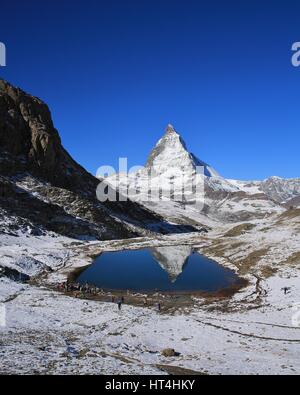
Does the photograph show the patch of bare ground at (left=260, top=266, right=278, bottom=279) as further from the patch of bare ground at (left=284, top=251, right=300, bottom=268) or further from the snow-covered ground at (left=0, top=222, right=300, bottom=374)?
the patch of bare ground at (left=284, top=251, right=300, bottom=268)

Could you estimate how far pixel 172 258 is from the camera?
106 meters

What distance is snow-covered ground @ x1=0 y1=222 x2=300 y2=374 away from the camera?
2908 centimetres

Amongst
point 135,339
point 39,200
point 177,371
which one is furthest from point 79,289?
point 39,200

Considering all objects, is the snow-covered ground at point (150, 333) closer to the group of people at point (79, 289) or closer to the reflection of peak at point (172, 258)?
the group of people at point (79, 289)

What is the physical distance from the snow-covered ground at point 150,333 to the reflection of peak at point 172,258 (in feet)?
57.4

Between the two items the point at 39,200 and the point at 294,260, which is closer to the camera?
the point at 294,260

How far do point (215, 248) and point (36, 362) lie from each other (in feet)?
304

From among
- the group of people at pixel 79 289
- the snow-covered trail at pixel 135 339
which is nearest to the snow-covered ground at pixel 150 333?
the snow-covered trail at pixel 135 339

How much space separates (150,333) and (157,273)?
140 feet

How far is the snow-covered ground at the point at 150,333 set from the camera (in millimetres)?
29078

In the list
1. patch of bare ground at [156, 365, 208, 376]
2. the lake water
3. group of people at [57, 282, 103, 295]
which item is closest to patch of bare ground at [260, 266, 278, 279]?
the lake water

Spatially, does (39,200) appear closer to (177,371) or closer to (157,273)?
(157,273)
